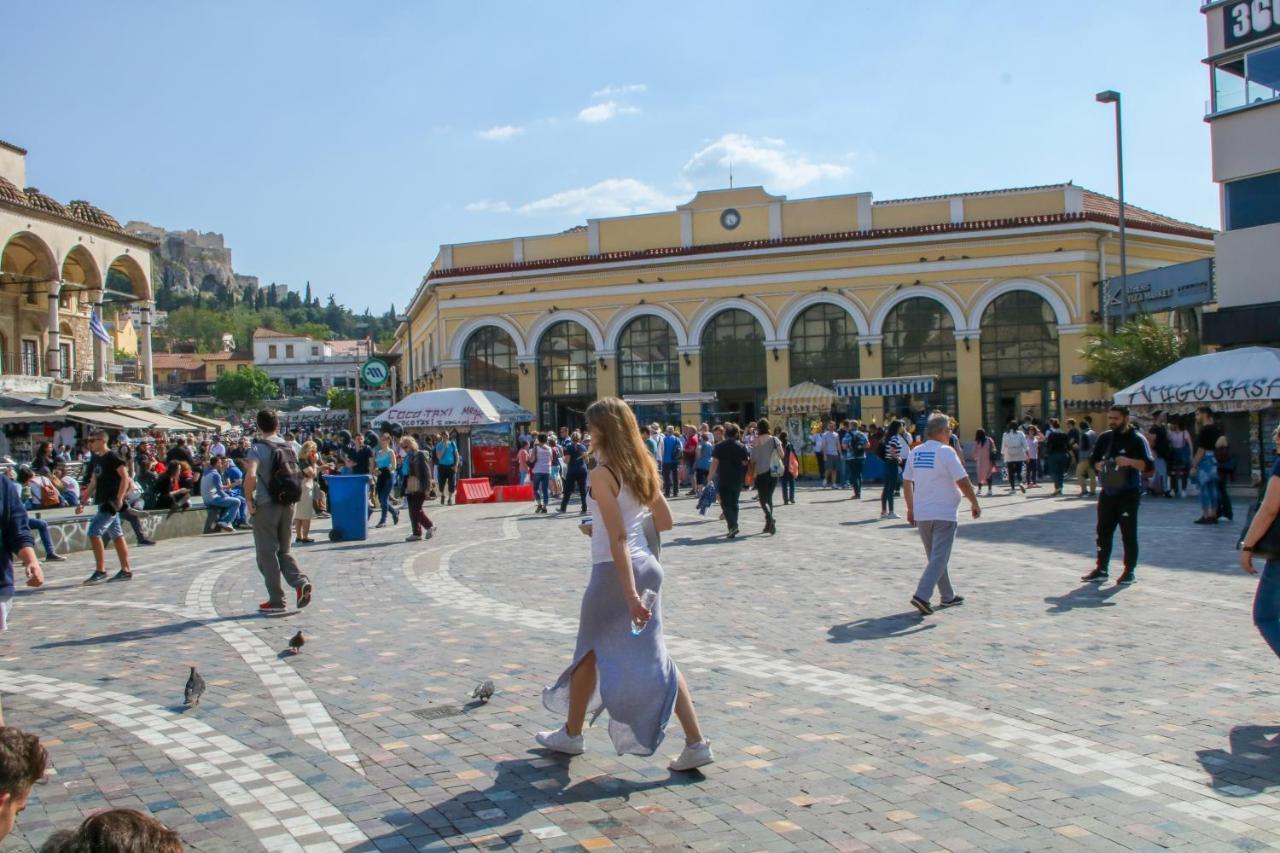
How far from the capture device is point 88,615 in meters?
10.3

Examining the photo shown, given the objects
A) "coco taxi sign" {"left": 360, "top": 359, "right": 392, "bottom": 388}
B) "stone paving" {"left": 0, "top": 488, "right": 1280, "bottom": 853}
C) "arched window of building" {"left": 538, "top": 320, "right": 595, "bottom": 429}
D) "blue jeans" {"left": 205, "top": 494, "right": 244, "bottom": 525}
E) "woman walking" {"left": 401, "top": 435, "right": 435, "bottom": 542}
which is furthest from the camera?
"arched window of building" {"left": 538, "top": 320, "right": 595, "bottom": 429}

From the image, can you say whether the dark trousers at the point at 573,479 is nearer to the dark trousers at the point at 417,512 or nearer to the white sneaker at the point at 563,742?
the dark trousers at the point at 417,512

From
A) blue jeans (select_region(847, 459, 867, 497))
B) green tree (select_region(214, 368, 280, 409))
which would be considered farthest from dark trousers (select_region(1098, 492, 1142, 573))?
green tree (select_region(214, 368, 280, 409))

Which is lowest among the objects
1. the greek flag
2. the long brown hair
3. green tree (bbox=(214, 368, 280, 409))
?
the long brown hair

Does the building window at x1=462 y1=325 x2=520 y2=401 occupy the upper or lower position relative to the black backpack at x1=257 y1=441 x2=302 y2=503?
upper

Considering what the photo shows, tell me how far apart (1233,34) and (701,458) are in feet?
48.1

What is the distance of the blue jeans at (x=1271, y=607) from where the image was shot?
6117 millimetres

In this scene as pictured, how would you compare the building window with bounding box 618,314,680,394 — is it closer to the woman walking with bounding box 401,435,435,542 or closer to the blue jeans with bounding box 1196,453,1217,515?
the woman walking with bounding box 401,435,435,542

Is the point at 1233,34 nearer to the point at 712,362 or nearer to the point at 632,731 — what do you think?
the point at 712,362

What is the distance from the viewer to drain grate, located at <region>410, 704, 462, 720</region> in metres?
6.29

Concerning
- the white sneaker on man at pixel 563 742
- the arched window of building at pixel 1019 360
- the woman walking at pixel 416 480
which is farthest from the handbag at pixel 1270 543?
the arched window of building at pixel 1019 360

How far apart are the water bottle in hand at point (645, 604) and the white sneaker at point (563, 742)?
766 millimetres

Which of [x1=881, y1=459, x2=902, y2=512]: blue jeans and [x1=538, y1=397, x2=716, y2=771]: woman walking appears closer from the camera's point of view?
[x1=538, y1=397, x2=716, y2=771]: woman walking

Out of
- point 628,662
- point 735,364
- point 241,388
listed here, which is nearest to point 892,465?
point 628,662
